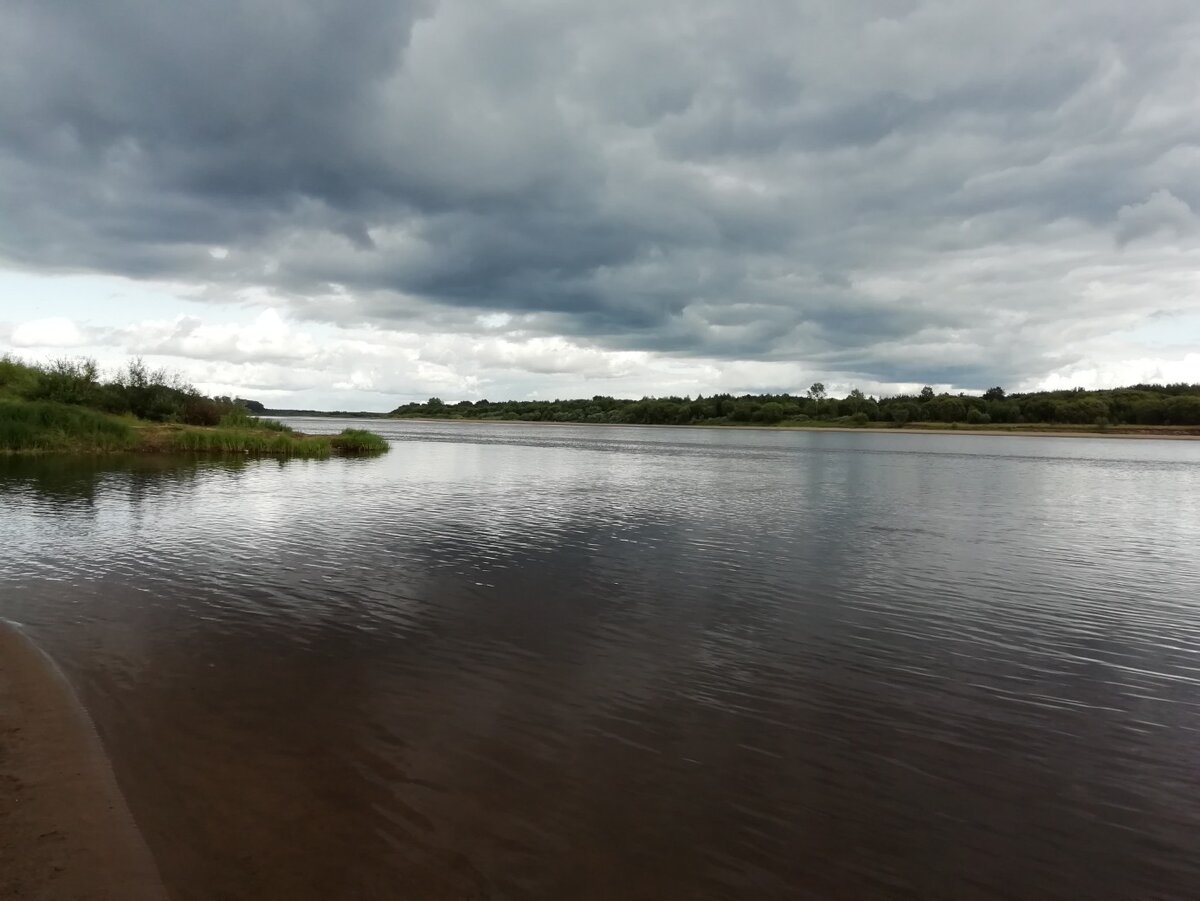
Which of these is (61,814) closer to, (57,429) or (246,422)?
(57,429)

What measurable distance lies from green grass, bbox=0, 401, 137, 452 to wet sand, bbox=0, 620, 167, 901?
41.8 m

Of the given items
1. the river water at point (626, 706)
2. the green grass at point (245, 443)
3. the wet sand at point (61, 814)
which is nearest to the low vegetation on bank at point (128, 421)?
the green grass at point (245, 443)

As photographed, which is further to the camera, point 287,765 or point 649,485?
point 649,485

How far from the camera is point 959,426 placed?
177500mm

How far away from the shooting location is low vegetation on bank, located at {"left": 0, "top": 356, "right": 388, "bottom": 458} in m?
43.2

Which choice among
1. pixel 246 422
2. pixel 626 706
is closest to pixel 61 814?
pixel 626 706

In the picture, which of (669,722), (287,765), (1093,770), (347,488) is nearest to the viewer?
(287,765)

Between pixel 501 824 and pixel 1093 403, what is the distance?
202m

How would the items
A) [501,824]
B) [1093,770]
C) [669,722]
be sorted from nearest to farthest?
[501,824] → [1093,770] → [669,722]

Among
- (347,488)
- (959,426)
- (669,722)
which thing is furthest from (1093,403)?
(669,722)

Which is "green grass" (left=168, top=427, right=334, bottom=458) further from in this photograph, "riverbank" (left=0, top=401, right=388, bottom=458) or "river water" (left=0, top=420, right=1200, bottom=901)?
"river water" (left=0, top=420, right=1200, bottom=901)

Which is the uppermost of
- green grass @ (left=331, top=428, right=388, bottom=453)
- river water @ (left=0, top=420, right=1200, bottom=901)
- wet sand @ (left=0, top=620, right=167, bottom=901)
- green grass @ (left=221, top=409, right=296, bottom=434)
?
green grass @ (left=221, top=409, right=296, bottom=434)

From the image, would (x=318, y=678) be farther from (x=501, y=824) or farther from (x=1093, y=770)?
(x=1093, y=770)

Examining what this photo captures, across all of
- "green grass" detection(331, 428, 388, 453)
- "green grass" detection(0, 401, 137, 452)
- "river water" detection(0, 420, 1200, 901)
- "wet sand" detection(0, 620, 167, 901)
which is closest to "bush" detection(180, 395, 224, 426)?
"green grass" detection(331, 428, 388, 453)
